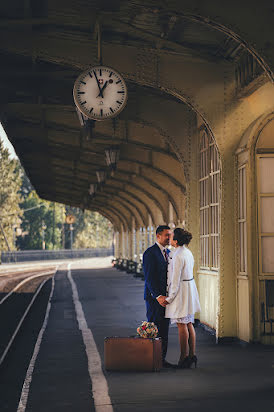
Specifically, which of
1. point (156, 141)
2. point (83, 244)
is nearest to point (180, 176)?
point (156, 141)

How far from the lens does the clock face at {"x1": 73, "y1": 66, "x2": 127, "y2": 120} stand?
33.1 feet

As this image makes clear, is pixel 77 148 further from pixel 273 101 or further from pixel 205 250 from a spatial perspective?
pixel 273 101

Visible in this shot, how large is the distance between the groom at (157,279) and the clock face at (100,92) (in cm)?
210

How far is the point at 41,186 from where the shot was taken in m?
34.0

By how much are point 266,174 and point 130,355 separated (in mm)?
3673

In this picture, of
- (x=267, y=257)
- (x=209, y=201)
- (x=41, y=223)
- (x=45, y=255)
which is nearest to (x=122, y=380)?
(x=267, y=257)

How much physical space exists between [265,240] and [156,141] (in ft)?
24.1

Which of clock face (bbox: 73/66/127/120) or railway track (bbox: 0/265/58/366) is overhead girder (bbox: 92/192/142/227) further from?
clock face (bbox: 73/66/127/120)

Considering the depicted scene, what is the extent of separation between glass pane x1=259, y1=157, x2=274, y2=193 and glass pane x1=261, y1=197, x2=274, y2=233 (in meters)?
0.14

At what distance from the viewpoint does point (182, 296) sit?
8.70 m

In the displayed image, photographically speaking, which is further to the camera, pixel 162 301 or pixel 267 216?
pixel 267 216

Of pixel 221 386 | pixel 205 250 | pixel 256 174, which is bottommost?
pixel 221 386

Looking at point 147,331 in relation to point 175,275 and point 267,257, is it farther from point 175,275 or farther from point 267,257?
point 267,257

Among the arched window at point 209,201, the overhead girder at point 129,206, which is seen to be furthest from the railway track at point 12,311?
the overhead girder at point 129,206
